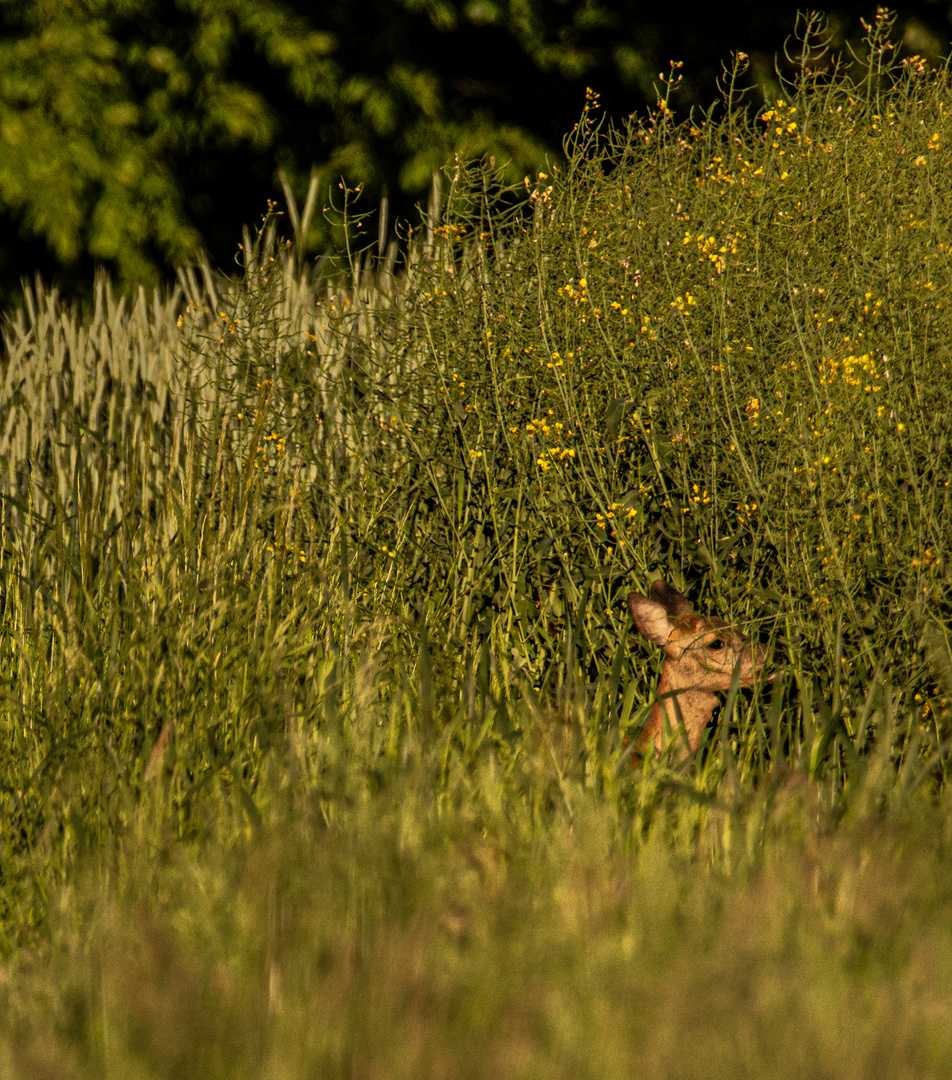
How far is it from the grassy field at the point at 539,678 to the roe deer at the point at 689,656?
0.30 ft

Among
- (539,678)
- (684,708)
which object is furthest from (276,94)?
(684,708)

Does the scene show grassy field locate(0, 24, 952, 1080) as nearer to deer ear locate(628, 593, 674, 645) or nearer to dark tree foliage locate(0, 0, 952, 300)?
deer ear locate(628, 593, 674, 645)

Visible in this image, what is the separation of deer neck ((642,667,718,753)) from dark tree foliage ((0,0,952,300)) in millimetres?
4779

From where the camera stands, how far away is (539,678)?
10.7 feet

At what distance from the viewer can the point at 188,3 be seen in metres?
7.66

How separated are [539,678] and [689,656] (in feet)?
1.52

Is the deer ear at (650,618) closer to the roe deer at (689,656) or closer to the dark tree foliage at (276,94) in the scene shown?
the roe deer at (689,656)

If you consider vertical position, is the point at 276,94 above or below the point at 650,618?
above

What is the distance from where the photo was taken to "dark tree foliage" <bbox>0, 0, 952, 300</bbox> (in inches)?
295

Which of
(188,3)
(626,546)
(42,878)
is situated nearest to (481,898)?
(42,878)

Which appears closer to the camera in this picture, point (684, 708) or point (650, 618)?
point (650, 618)

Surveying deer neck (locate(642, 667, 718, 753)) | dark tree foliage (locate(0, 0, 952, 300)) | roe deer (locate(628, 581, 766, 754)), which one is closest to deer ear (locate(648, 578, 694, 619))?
roe deer (locate(628, 581, 766, 754))

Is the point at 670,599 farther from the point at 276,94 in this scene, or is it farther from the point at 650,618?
the point at 276,94

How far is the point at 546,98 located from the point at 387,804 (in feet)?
24.1
